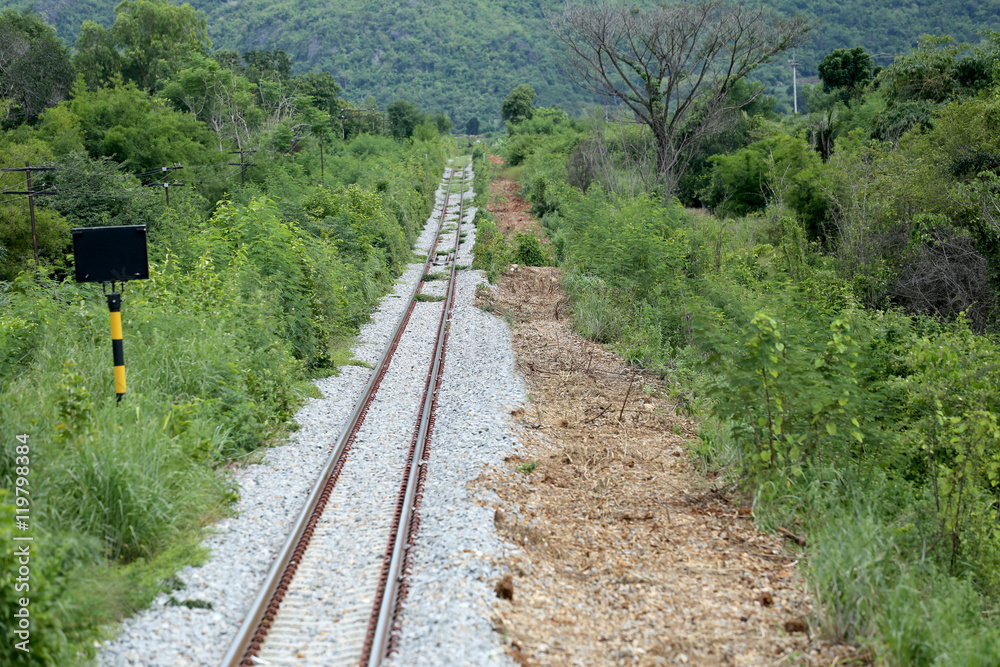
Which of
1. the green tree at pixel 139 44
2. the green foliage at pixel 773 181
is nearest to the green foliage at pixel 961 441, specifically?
the green foliage at pixel 773 181

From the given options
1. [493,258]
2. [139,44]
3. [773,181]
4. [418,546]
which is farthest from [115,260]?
[139,44]

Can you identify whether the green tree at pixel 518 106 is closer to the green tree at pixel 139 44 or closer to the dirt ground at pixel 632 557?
the green tree at pixel 139 44

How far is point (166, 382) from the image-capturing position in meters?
9.12

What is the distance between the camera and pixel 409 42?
150 metres

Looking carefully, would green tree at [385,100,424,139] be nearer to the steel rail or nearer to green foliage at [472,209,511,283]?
green foliage at [472,209,511,283]

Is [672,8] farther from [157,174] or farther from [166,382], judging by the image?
[157,174]

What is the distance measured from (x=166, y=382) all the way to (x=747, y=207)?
30.0 meters

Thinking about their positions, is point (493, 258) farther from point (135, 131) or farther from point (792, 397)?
point (135, 131)

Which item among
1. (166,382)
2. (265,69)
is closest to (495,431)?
(166,382)

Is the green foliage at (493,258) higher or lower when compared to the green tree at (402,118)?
lower

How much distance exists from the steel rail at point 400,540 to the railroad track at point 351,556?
1cm

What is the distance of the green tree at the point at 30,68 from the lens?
54688mm

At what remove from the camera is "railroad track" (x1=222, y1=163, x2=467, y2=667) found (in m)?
5.38

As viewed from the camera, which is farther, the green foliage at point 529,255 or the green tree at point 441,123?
the green tree at point 441,123
